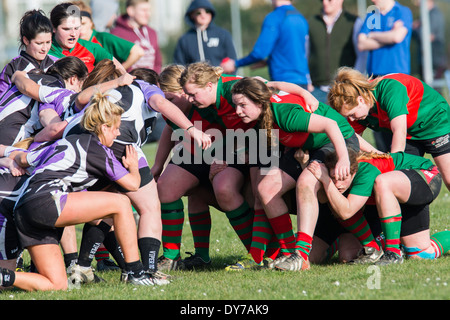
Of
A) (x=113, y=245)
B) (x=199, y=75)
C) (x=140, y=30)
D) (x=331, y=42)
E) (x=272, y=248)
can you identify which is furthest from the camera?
(x=140, y=30)

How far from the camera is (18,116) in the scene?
607 cm

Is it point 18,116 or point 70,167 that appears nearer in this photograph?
point 70,167

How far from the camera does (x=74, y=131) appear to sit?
209 inches

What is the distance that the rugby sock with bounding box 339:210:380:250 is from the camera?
5.91m

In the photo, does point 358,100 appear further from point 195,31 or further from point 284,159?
point 195,31

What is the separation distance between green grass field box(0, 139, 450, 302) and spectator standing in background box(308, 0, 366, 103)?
15.3 ft

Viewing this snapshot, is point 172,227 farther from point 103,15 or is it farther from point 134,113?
point 103,15

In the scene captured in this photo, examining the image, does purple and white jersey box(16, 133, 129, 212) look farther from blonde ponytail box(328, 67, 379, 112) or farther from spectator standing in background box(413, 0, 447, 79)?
spectator standing in background box(413, 0, 447, 79)

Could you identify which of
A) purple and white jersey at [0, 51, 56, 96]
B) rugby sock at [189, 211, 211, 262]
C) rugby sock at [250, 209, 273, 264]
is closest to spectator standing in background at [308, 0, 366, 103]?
rugby sock at [189, 211, 211, 262]

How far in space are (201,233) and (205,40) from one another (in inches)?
210

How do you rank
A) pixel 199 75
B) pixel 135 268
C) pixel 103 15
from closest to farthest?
pixel 135 268, pixel 199 75, pixel 103 15

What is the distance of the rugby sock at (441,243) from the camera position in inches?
236

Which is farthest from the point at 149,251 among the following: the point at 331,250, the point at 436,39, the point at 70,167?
the point at 436,39

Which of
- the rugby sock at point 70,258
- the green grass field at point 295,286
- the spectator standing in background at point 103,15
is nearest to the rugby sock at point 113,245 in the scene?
the green grass field at point 295,286
